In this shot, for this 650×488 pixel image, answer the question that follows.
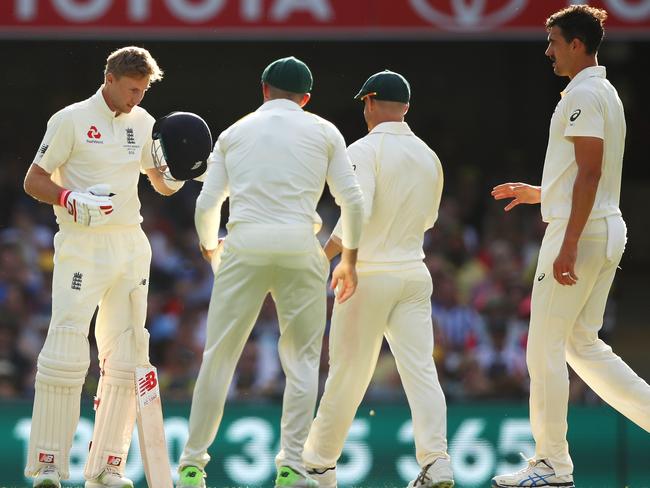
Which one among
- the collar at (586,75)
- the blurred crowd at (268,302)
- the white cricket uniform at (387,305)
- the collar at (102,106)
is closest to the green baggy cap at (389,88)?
the white cricket uniform at (387,305)

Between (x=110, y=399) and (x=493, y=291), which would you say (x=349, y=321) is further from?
(x=493, y=291)

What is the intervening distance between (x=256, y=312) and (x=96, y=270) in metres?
0.75

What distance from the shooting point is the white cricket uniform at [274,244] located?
17.0 feet

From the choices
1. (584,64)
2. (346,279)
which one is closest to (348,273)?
(346,279)

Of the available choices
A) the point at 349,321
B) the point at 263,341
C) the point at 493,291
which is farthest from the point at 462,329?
the point at 349,321

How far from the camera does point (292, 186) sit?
5.21m

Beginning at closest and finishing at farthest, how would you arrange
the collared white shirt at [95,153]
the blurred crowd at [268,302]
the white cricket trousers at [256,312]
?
the white cricket trousers at [256,312], the collared white shirt at [95,153], the blurred crowd at [268,302]

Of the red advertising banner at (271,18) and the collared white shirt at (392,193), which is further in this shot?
the red advertising banner at (271,18)

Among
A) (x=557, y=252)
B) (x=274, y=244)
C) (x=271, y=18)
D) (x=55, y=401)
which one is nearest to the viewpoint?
(x=274, y=244)

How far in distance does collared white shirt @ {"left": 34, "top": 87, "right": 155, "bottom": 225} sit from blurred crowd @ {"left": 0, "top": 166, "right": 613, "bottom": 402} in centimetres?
360

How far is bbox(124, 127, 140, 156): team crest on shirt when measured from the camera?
5.69 m

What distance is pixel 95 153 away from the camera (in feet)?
18.3

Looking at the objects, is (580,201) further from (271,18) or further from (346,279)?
(271,18)

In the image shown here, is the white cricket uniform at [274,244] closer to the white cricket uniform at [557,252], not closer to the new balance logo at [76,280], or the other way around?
the new balance logo at [76,280]
